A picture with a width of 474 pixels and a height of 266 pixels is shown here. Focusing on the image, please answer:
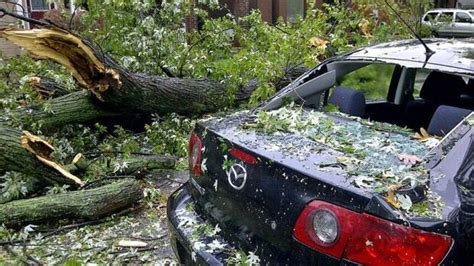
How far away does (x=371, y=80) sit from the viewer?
4051 mm

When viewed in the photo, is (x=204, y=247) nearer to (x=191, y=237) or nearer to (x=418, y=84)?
(x=191, y=237)

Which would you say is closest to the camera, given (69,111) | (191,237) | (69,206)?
(191,237)

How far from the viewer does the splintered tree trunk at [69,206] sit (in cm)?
386

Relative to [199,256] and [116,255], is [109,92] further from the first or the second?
[199,256]

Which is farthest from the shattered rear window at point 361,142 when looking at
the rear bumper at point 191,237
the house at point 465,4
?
the house at point 465,4

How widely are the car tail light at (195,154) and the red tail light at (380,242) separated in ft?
3.24

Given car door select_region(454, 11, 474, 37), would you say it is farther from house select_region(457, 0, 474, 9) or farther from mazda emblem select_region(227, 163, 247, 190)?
mazda emblem select_region(227, 163, 247, 190)

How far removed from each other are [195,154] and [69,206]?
1.70 m

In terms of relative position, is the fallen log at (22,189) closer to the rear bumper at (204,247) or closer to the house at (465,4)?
the rear bumper at (204,247)

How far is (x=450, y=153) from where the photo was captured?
6.77ft

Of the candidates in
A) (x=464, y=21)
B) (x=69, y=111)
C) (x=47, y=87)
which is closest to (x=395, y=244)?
(x=69, y=111)

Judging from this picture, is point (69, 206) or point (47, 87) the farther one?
point (47, 87)

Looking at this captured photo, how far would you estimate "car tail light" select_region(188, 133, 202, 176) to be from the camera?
270cm

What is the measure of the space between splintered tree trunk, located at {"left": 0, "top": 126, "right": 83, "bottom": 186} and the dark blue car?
1.82m
